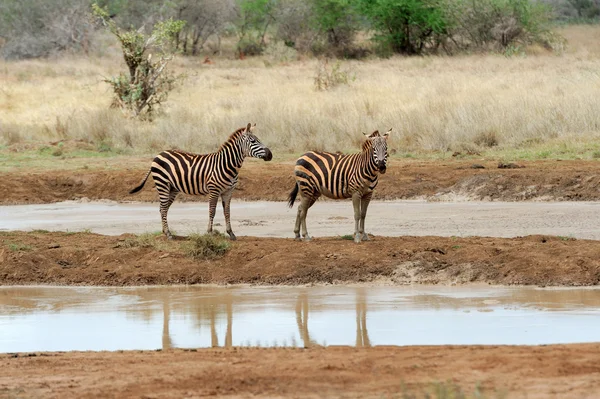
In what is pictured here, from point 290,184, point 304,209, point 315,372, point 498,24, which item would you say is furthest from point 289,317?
point 498,24

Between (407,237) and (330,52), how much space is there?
1640 inches

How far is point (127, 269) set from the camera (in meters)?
13.1

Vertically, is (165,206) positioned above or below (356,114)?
below

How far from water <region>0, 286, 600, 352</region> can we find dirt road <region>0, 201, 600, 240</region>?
10.9 feet

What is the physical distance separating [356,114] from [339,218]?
8246 millimetres

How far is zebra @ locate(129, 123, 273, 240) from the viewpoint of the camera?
13867 mm

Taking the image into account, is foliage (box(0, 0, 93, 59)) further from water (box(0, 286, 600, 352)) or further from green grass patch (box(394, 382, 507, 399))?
green grass patch (box(394, 382, 507, 399))

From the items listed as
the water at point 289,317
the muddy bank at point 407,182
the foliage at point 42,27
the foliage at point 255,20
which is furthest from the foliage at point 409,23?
the water at point 289,317

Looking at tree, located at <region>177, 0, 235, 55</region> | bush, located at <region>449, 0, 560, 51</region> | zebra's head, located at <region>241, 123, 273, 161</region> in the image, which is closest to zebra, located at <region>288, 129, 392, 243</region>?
zebra's head, located at <region>241, 123, 273, 161</region>

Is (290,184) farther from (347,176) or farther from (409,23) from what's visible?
(409,23)

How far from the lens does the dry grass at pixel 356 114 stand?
73.7 feet

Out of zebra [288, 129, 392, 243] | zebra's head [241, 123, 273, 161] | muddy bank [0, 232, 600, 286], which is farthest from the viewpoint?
zebra's head [241, 123, 273, 161]

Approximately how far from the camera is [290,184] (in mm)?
19734

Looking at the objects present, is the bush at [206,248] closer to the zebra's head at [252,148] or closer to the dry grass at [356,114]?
the zebra's head at [252,148]
